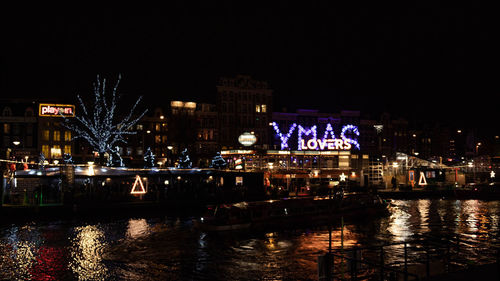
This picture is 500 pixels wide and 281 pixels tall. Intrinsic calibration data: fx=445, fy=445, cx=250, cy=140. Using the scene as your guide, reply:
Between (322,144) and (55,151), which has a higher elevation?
(322,144)

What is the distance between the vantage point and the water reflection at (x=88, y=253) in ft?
74.4

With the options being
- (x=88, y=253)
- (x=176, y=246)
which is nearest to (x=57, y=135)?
(x=88, y=253)

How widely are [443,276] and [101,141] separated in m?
59.6

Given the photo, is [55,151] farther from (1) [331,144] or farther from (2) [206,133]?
(1) [331,144]

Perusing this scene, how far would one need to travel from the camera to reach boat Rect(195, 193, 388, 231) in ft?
117

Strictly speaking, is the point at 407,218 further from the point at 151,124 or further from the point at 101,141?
the point at 151,124

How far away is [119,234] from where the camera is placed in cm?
3431

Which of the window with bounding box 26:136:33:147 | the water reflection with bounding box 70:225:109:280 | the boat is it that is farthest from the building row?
the water reflection with bounding box 70:225:109:280

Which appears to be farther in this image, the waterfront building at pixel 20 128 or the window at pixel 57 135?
the window at pixel 57 135

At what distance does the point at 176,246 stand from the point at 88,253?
18.3 ft

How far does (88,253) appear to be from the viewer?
1080 inches

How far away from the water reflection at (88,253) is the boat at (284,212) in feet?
26.6

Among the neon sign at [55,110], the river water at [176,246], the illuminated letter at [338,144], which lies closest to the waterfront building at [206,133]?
the neon sign at [55,110]

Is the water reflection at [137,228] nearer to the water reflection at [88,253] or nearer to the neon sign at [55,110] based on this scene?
the water reflection at [88,253]
